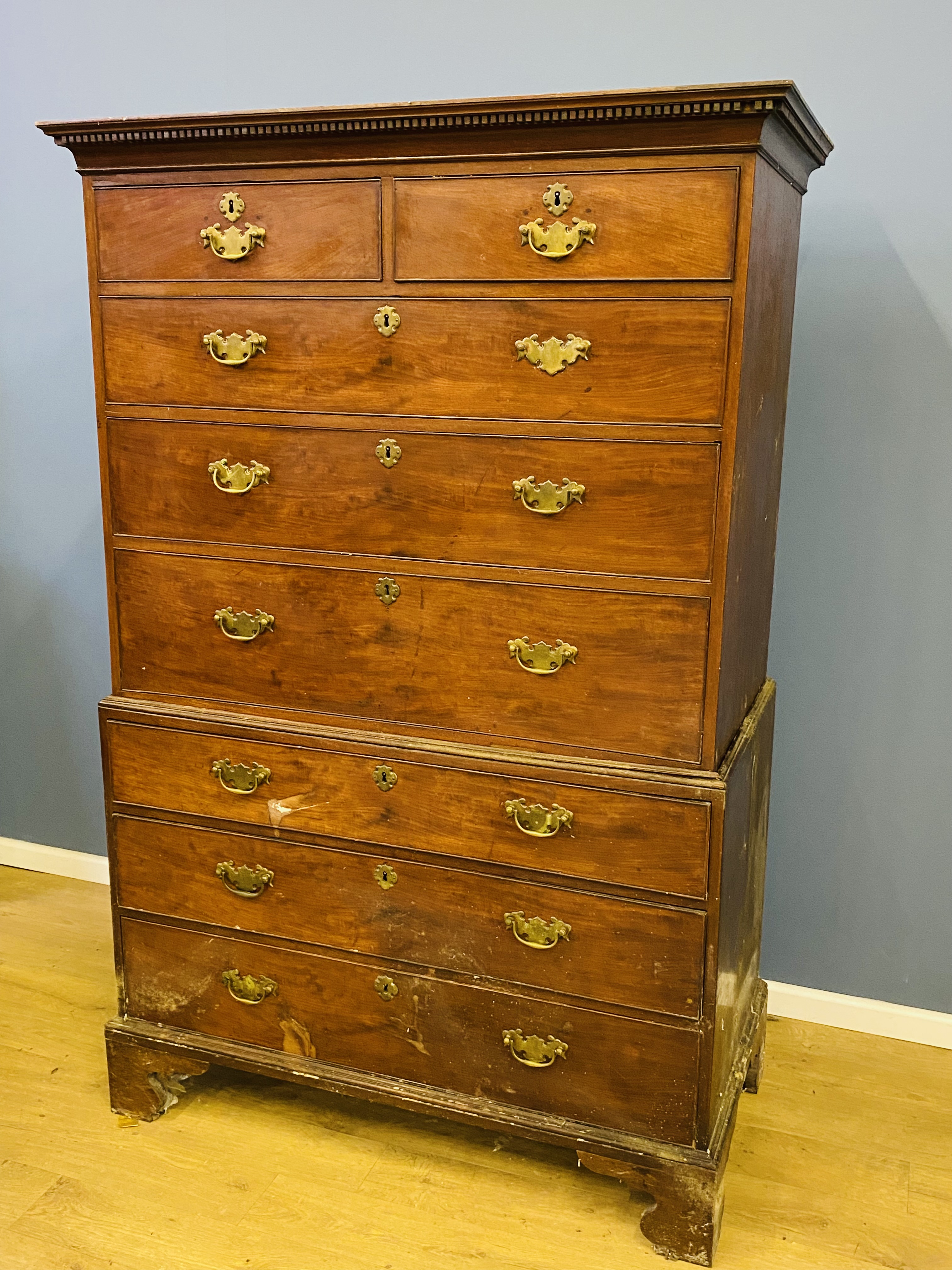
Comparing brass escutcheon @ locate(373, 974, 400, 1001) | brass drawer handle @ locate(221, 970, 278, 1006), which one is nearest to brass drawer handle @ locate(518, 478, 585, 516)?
brass escutcheon @ locate(373, 974, 400, 1001)

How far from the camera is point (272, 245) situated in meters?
1.82

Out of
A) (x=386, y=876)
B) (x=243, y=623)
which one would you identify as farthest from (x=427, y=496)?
(x=386, y=876)

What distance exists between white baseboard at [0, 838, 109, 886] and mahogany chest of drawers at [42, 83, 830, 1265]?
3.39 feet

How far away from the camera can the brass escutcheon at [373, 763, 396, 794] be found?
75.7 inches

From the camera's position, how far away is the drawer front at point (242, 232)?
177cm

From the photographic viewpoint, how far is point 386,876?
1.97m

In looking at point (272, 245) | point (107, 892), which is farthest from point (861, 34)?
point (107, 892)

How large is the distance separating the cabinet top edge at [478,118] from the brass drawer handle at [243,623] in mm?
748

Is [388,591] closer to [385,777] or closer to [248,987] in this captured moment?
[385,777]

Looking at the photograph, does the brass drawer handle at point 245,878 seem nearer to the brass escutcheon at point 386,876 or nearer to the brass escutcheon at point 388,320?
the brass escutcheon at point 386,876

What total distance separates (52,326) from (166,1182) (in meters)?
1.97

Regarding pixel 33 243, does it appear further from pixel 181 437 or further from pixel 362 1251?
pixel 362 1251

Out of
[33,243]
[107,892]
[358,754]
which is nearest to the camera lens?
[358,754]

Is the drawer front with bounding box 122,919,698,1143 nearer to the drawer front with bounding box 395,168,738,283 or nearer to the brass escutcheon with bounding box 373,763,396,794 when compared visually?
the brass escutcheon with bounding box 373,763,396,794
